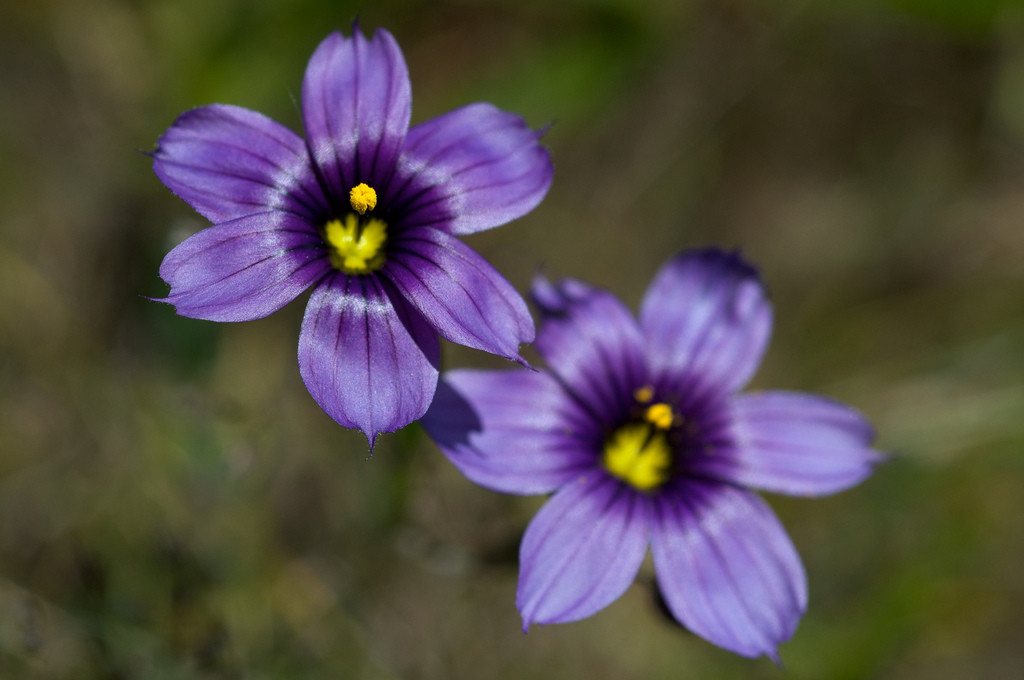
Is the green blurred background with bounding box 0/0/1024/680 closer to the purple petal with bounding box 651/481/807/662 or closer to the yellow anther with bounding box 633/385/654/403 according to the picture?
the yellow anther with bounding box 633/385/654/403

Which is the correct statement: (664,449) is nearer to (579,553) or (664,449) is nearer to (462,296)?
(579,553)

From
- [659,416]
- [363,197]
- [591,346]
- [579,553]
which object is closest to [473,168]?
[363,197]

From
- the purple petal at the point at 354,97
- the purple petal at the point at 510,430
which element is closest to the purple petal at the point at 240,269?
the purple petal at the point at 354,97

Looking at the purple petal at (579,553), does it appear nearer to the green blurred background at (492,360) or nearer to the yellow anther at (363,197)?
the green blurred background at (492,360)

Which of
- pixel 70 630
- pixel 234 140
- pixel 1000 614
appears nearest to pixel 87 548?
pixel 70 630

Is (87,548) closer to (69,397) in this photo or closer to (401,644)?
(69,397)

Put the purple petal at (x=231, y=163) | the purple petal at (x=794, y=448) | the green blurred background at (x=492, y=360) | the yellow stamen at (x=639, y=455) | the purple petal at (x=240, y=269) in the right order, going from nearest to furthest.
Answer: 1. the purple petal at (x=240, y=269)
2. the purple petal at (x=231, y=163)
3. the purple petal at (x=794, y=448)
4. the yellow stamen at (x=639, y=455)
5. the green blurred background at (x=492, y=360)
